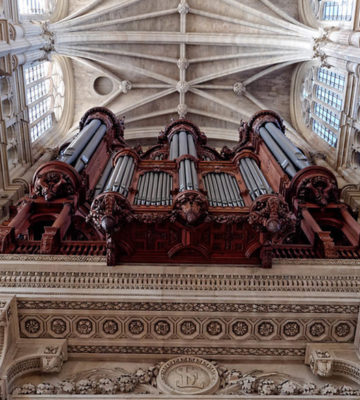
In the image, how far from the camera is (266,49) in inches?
901

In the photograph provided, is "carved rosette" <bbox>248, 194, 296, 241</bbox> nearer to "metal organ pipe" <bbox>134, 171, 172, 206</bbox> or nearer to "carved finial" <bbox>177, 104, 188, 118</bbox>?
"metal organ pipe" <bbox>134, 171, 172, 206</bbox>

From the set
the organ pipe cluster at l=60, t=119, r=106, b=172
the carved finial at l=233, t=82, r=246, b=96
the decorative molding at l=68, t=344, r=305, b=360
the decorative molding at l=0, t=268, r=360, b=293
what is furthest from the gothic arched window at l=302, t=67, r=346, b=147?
the decorative molding at l=68, t=344, r=305, b=360

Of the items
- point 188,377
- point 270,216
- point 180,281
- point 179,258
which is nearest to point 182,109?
point 179,258

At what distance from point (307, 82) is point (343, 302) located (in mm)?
16691

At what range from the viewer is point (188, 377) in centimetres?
790

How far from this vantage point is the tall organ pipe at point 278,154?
12.7 metres

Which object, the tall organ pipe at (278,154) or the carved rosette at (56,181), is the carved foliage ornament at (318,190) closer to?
the tall organ pipe at (278,154)

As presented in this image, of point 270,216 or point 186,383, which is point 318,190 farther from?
point 186,383

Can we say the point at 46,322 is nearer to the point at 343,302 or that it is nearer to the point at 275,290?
the point at 275,290

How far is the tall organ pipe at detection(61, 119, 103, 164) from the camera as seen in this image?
12.8 meters

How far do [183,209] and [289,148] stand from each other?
6.75 metres

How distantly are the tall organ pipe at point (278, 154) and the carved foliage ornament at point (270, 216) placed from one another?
372 cm

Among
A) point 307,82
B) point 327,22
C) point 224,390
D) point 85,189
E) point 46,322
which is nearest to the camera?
point 224,390

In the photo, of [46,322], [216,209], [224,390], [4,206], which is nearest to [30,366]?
[46,322]
